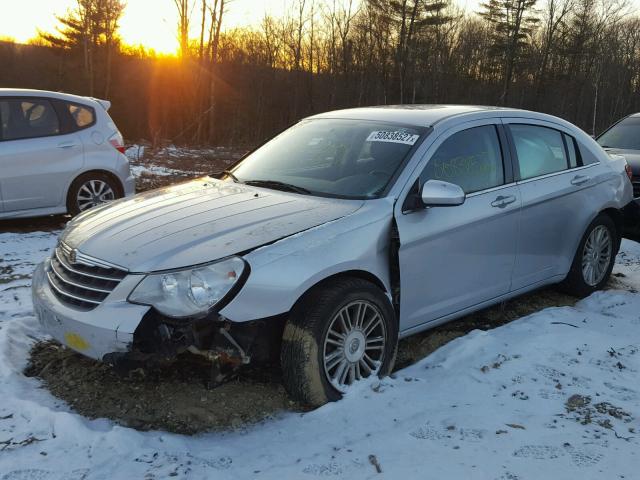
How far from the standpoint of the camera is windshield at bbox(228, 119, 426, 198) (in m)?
3.78

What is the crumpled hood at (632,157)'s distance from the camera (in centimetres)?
716

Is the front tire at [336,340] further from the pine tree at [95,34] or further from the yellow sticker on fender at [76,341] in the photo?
the pine tree at [95,34]

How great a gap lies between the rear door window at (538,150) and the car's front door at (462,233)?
0.68 ft

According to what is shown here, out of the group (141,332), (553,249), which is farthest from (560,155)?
(141,332)

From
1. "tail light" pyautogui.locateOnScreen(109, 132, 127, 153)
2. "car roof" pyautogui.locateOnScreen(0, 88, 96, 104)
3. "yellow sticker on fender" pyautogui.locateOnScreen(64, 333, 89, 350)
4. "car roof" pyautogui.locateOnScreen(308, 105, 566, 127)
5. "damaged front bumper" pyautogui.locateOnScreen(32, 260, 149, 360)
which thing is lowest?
"yellow sticker on fender" pyautogui.locateOnScreen(64, 333, 89, 350)

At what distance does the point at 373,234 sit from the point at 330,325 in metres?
0.61

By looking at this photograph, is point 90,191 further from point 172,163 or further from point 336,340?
point 172,163

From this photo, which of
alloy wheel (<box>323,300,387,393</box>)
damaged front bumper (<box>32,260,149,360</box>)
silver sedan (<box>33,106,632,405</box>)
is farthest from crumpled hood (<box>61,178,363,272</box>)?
alloy wheel (<box>323,300,387,393</box>)

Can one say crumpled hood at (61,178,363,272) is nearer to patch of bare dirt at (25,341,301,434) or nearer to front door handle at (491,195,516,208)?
patch of bare dirt at (25,341,301,434)

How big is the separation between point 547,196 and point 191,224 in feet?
9.19

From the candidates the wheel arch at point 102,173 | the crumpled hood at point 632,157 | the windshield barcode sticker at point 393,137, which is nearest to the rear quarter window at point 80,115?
the wheel arch at point 102,173

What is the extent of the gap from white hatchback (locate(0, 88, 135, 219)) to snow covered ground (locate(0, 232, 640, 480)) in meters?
3.58

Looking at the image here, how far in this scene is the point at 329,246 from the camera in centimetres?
318

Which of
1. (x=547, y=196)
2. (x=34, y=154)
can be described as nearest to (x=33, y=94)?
(x=34, y=154)
